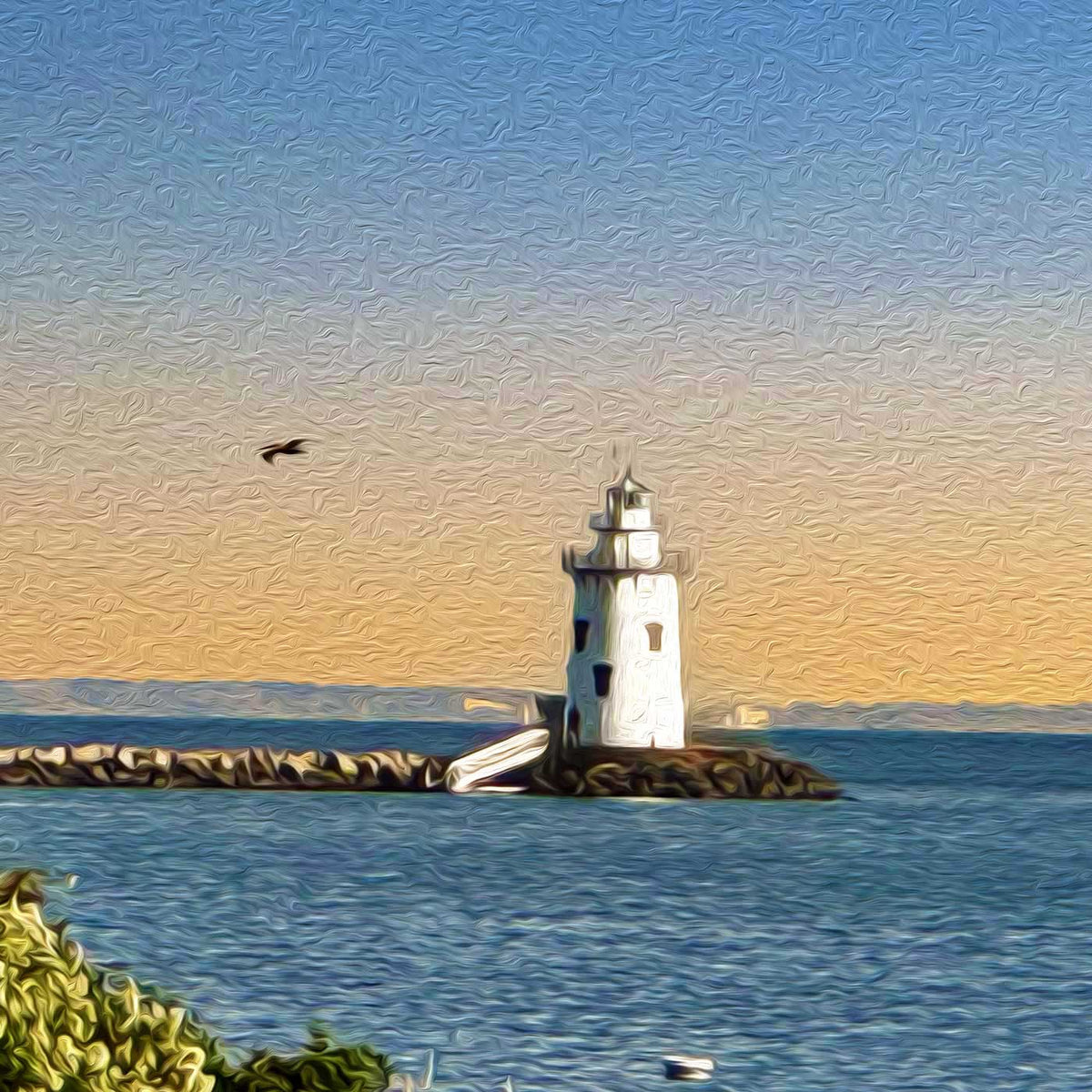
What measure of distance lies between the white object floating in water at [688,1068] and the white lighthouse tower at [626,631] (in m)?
21.4

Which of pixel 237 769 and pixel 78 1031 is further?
pixel 237 769

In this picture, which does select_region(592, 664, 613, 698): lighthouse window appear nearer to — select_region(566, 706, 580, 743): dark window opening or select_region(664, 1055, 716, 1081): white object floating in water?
select_region(566, 706, 580, 743): dark window opening

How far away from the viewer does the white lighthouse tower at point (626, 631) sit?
35.8 metres

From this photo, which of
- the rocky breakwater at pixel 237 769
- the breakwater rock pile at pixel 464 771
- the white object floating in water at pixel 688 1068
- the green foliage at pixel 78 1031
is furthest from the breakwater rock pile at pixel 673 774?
the green foliage at pixel 78 1031

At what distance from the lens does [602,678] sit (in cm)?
3644

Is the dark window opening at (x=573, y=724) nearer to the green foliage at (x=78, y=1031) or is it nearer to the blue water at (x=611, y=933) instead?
the blue water at (x=611, y=933)

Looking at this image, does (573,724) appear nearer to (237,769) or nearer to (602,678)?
(602,678)

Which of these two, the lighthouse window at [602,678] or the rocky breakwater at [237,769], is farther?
the rocky breakwater at [237,769]

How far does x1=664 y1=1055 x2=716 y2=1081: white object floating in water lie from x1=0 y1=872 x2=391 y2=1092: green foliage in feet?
29.2

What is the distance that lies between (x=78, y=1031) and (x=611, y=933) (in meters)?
19.4

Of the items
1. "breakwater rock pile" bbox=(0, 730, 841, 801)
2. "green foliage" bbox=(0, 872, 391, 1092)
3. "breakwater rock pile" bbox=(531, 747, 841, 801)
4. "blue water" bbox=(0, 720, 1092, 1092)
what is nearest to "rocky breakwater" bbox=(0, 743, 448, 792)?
"breakwater rock pile" bbox=(0, 730, 841, 801)

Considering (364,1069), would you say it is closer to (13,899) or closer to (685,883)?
(13,899)

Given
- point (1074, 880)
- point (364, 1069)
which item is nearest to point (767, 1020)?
point (364, 1069)

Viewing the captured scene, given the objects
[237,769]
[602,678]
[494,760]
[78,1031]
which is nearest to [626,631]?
[602,678]
